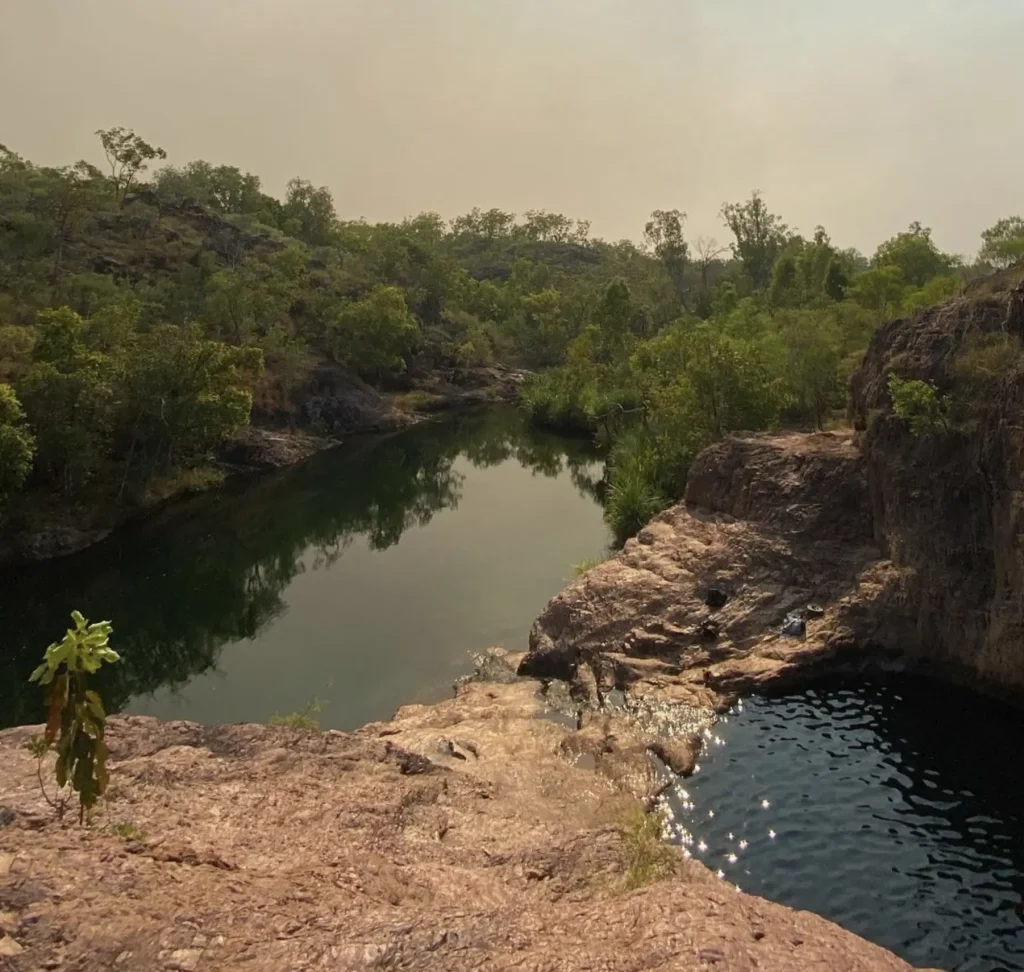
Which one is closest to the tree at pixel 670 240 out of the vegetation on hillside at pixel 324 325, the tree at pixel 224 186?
the vegetation on hillside at pixel 324 325

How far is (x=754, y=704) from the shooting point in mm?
19312

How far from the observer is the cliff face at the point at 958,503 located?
734 inches

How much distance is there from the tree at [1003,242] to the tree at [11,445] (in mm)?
42348

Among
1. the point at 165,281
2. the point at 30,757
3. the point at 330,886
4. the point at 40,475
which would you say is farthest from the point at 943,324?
the point at 165,281

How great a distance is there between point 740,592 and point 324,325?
6096 centimetres

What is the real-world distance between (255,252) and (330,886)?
91422 mm

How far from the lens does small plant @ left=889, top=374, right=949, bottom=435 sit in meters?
21.0

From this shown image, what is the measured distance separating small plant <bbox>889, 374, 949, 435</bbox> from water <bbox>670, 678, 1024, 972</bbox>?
258 inches

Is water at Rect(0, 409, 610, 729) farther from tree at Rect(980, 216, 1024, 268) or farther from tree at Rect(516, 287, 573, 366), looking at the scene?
tree at Rect(516, 287, 573, 366)

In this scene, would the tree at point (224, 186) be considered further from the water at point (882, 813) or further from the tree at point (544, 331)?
the water at point (882, 813)

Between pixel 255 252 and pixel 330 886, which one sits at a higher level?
pixel 255 252

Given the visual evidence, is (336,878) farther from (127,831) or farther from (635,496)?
(635,496)

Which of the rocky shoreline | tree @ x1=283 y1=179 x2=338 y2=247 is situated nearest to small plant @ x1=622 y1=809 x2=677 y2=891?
the rocky shoreline

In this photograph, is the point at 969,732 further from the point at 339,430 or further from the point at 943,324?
the point at 339,430
